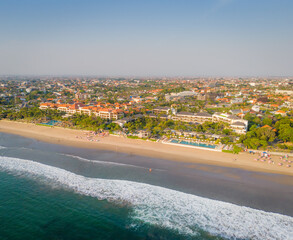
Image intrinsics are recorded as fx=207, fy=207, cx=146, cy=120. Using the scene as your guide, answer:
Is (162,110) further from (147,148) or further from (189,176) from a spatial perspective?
(189,176)

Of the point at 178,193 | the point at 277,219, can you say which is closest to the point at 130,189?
the point at 178,193

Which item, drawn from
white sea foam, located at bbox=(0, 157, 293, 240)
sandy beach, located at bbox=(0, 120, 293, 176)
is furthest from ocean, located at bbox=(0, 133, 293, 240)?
sandy beach, located at bbox=(0, 120, 293, 176)

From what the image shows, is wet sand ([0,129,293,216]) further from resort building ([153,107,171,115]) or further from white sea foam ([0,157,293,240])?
resort building ([153,107,171,115])

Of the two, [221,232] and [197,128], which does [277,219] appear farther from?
[197,128]

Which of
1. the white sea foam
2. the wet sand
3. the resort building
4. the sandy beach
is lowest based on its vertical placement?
the white sea foam

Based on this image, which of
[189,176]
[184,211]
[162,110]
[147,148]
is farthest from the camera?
[162,110]

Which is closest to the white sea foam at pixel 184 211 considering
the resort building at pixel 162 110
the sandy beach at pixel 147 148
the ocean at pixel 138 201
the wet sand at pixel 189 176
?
the ocean at pixel 138 201

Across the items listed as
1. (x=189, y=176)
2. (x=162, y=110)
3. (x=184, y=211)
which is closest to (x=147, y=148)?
(x=189, y=176)
